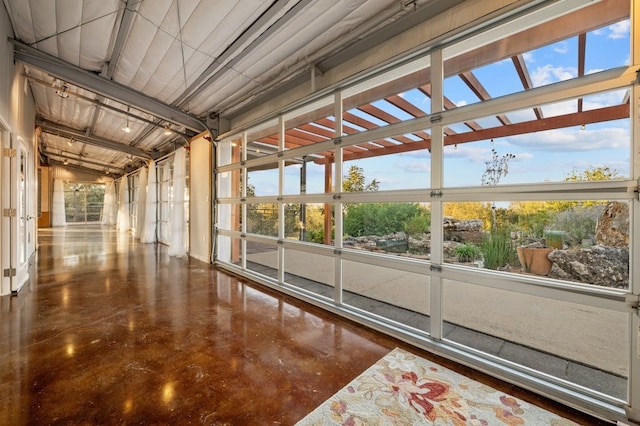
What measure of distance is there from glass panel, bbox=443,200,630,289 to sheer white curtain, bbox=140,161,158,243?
364 inches

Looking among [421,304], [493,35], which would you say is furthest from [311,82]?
[421,304]

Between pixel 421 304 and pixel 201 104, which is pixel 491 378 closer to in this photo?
pixel 421 304

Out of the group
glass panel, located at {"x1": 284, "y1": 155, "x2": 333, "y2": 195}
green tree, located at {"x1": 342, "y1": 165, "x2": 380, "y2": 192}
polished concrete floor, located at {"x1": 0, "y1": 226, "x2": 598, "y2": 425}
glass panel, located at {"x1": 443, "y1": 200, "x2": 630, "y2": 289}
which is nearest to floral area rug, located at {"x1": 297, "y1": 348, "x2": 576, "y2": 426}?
polished concrete floor, located at {"x1": 0, "y1": 226, "x2": 598, "y2": 425}

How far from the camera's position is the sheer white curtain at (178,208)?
6.77m

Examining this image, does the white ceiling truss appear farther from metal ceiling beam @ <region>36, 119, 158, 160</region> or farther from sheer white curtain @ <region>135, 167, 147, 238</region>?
sheer white curtain @ <region>135, 167, 147, 238</region>

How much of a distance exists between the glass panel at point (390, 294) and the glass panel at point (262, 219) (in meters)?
1.53

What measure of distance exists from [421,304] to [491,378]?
136 cm

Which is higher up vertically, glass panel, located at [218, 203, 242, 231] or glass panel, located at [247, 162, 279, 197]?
glass panel, located at [247, 162, 279, 197]

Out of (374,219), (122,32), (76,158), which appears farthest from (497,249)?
(76,158)

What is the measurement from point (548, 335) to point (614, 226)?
49.0 inches

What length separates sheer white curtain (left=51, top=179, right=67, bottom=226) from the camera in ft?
45.2

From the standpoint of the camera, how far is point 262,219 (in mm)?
4926

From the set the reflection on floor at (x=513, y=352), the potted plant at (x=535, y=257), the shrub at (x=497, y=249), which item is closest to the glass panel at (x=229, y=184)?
the reflection on floor at (x=513, y=352)

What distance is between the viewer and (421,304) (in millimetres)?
3363
